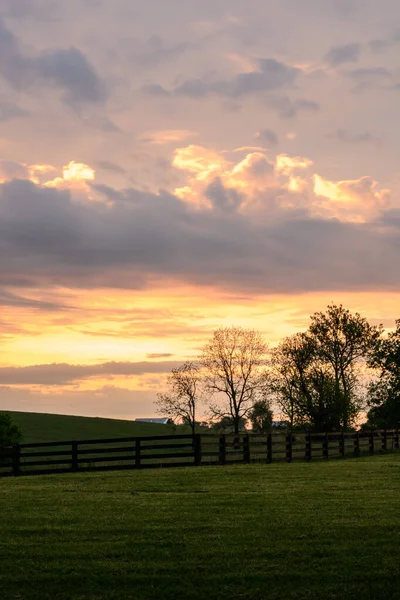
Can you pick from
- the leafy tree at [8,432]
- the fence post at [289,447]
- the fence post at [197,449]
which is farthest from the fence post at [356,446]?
the leafy tree at [8,432]

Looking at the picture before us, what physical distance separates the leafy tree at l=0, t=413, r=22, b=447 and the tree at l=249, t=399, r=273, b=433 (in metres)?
26.8

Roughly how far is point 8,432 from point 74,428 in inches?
2064

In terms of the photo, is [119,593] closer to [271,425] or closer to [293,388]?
[293,388]

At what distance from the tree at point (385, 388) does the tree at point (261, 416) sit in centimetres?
1083

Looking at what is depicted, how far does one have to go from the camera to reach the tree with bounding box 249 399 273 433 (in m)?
76.6

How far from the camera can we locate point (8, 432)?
2248 inches

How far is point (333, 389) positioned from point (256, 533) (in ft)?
182

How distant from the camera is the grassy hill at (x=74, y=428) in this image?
329 ft

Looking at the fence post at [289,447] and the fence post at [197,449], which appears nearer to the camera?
the fence post at [197,449]

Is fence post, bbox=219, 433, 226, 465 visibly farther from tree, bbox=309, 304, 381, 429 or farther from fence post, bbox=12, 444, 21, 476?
tree, bbox=309, 304, 381, 429

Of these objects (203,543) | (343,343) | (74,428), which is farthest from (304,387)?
(203,543)

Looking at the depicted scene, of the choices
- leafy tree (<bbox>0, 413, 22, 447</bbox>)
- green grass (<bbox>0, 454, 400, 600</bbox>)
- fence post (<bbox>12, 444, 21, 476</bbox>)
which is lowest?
green grass (<bbox>0, 454, 400, 600</bbox>)

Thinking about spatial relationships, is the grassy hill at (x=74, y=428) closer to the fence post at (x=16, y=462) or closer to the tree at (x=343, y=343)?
the tree at (x=343, y=343)

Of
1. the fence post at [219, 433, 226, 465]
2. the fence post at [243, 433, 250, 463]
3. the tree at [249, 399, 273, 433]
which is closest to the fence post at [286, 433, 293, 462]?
the fence post at [243, 433, 250, 463]
